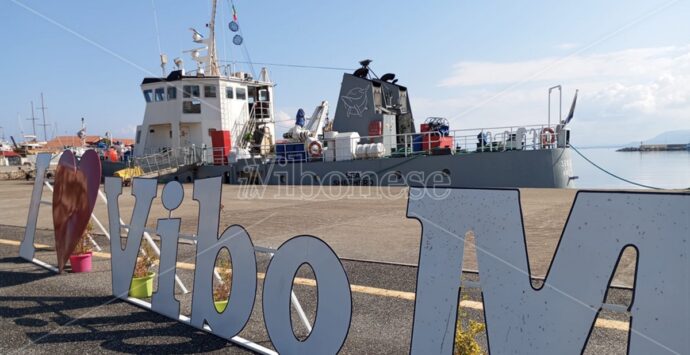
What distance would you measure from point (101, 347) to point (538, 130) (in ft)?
45.8

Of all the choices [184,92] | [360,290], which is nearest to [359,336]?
[360,290]

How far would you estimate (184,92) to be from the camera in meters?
21.7

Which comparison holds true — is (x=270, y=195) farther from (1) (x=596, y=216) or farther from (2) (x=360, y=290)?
(1) (x=596, y=216)

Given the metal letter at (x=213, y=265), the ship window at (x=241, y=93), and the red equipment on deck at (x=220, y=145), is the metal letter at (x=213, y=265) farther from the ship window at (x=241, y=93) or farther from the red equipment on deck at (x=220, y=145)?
the ship window at (x=241, y=93)

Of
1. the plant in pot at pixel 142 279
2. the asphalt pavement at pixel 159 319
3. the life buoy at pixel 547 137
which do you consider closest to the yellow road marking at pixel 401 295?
the asphalt pavement at pixel 159 319

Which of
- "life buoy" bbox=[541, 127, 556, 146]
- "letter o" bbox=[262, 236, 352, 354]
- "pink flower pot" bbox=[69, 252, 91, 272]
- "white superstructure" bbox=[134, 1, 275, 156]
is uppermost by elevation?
"white superstructure" bbox=[134, 1, 275, 156]

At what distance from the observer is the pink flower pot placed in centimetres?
559

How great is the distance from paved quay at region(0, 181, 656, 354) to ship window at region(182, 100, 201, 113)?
13.2 metres

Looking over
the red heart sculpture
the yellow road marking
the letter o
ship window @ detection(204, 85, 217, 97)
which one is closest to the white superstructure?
ship window @ detection(204, 85, 217, 97)

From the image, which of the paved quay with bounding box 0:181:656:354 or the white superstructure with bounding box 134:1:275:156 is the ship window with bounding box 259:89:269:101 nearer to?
the white superstructure with bounding box 134:1:275:156

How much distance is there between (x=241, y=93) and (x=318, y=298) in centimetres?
2143

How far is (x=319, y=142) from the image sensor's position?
18.4 meters

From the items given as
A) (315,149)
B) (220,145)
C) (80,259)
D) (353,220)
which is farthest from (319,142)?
(80,259)

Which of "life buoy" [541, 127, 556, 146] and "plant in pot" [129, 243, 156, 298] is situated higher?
"life buoy" [541, 127, 556, 146]
